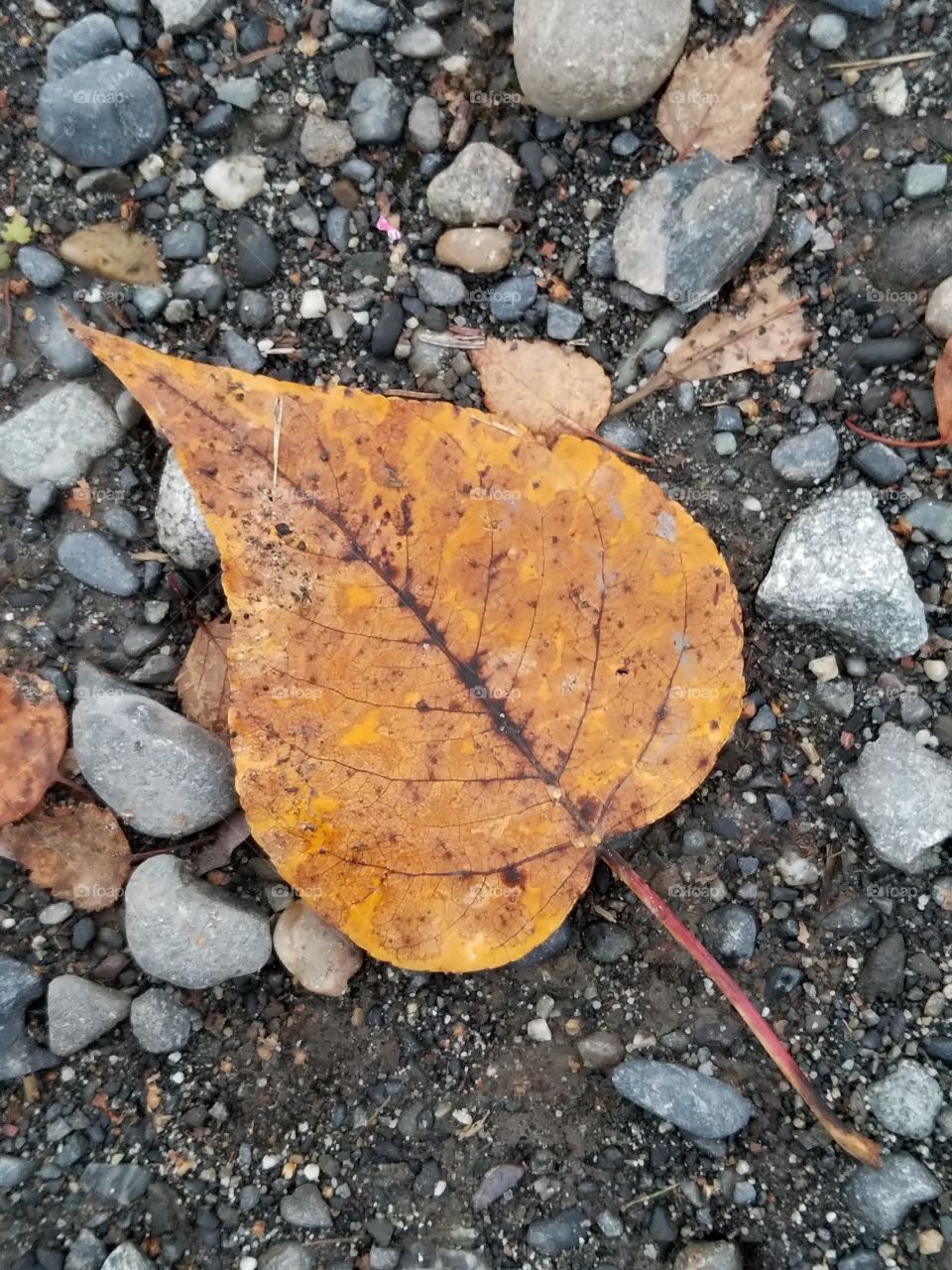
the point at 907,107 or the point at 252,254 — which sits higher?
the point at 907,107

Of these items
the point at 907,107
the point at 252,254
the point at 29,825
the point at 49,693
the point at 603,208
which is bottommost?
the point at 29,825

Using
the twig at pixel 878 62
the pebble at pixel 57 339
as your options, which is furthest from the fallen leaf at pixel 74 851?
the twig at pixel 878 62

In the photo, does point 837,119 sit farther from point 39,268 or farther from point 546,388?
point 39,268

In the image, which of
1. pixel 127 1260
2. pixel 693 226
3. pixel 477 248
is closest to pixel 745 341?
pixel 693 226

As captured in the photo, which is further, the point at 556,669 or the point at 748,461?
the point at 748,461

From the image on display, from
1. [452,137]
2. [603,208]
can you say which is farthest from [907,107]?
[452,137]

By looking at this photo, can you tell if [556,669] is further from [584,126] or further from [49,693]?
[584,126]
